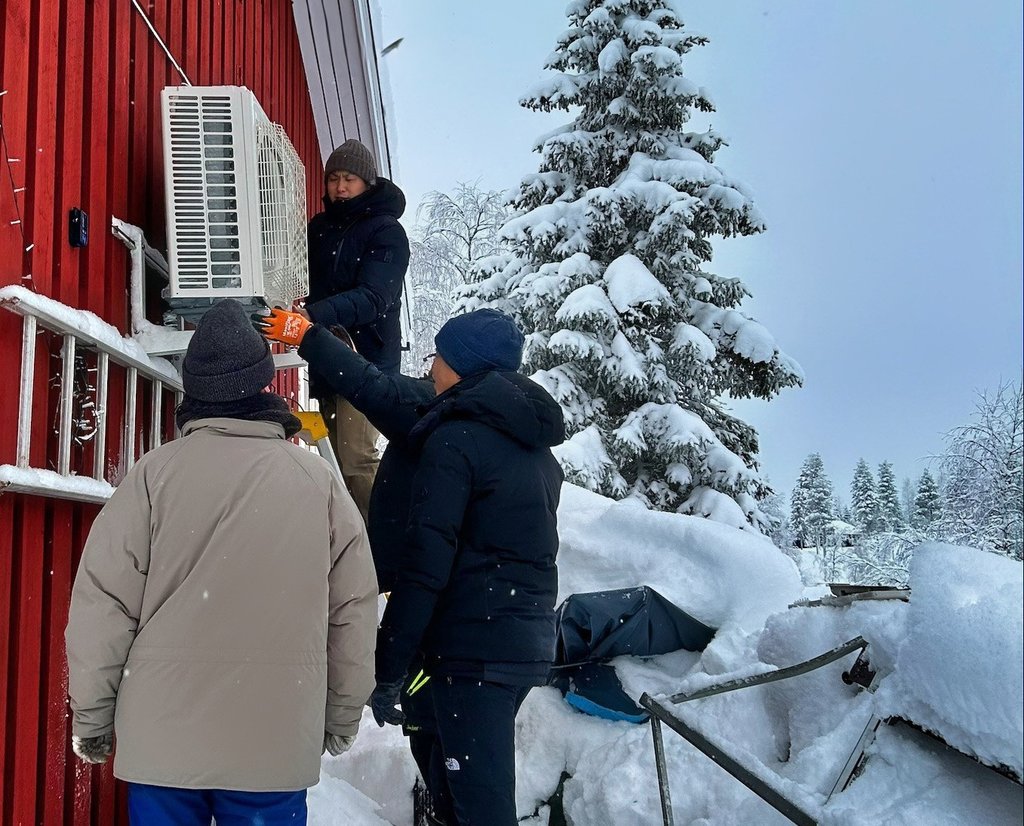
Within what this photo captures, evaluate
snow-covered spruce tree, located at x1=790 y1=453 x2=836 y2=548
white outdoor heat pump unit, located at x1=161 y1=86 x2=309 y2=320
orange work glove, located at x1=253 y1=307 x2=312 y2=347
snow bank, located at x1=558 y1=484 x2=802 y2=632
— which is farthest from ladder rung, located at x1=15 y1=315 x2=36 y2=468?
snow-covered spruce tree, located at x1=790 y1=453 x2=836 y2=548

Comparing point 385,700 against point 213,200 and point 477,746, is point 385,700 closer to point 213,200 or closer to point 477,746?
point 477,746

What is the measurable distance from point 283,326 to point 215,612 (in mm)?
1219

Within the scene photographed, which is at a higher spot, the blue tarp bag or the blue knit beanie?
the blue knit beanie

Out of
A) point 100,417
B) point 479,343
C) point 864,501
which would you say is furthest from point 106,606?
point 864,501

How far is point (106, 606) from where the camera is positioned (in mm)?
1756

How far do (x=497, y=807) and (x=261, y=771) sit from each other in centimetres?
75

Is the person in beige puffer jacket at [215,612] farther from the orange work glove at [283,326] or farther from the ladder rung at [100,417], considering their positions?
the orange work glove at [283,326]

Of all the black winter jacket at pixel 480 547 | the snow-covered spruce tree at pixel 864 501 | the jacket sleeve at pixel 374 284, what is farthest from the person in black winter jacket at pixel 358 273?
the snow-covered spruce tree at pixel 864 501

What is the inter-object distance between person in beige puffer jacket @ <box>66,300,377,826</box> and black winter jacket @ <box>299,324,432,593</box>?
2.37 ft

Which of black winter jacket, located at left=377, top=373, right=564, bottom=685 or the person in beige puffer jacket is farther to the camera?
black winter jacket, located at left=377, top=373, right=564, bottom=685

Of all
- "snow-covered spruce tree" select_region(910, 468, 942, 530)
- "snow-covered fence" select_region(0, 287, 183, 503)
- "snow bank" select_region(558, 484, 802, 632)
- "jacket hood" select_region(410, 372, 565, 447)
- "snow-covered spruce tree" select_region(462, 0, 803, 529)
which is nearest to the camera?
"snow-covered fence" select_region(0, 287, 183, 503)

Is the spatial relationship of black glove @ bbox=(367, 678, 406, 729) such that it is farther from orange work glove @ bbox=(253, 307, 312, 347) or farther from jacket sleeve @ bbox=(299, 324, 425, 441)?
orange work glove @ bbox=(253, 307, 312, 347)

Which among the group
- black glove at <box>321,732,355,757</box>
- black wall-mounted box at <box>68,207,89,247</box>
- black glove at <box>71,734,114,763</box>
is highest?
black wall-mounted box at <box>68,207,89,247</box>

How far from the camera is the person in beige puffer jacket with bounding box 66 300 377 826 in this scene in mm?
1763
